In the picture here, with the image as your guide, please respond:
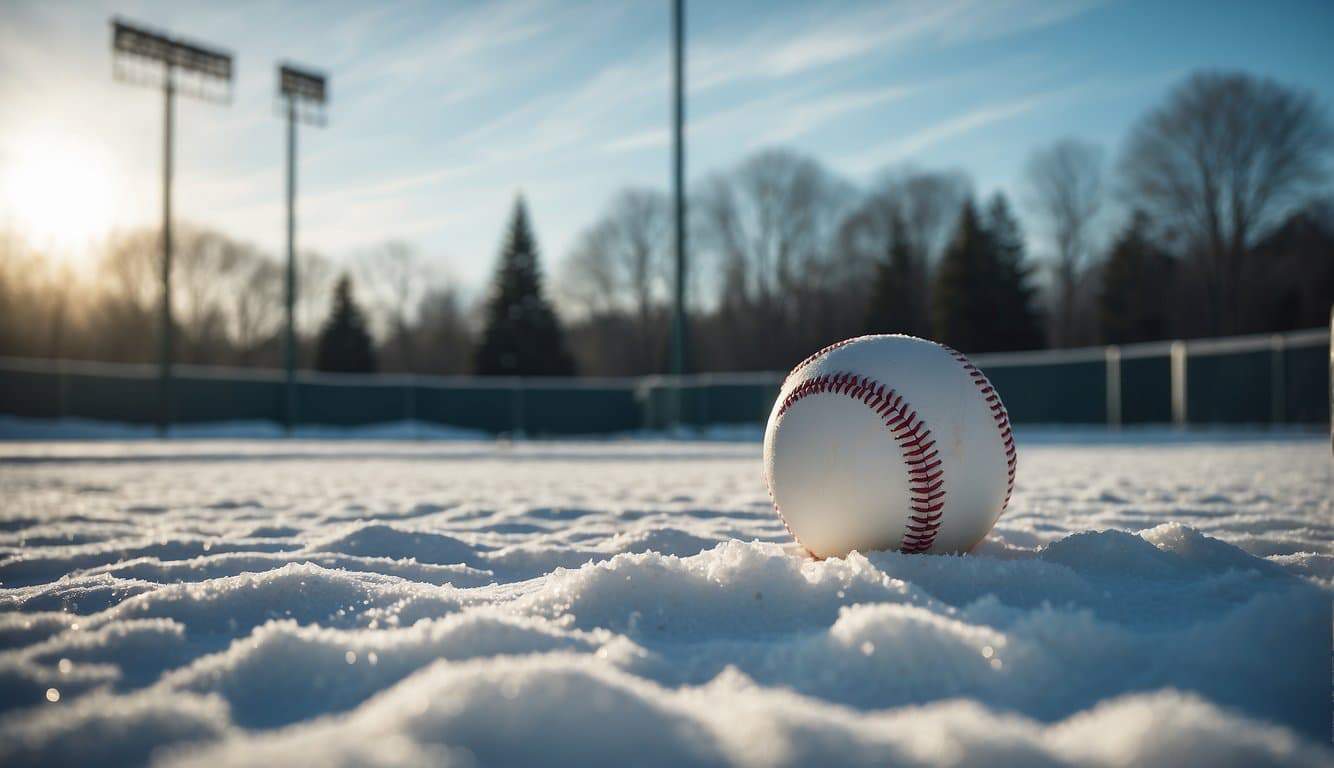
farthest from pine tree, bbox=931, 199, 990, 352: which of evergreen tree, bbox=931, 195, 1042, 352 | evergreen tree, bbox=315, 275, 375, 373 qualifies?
evergreen tree, bbox=315, 275, 375, 373

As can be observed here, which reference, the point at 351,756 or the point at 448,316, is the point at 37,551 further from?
the point at 448,316

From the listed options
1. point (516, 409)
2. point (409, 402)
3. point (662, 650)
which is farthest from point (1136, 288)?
point (662, 650)

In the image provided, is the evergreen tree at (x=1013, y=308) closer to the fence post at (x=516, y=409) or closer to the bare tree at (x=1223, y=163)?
the bare tree at (x=1223, y=163)

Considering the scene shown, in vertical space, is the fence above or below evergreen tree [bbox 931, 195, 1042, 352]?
below

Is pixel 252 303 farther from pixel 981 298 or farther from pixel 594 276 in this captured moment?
pixel 981 298

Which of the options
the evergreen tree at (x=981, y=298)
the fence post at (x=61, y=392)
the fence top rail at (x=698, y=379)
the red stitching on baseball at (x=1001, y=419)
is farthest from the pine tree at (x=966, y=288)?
the red stitching on baseball at (x=1001, y=419)

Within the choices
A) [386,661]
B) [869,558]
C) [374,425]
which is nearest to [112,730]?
[386,661]

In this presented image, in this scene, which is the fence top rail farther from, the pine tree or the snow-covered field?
the snow-covered field
